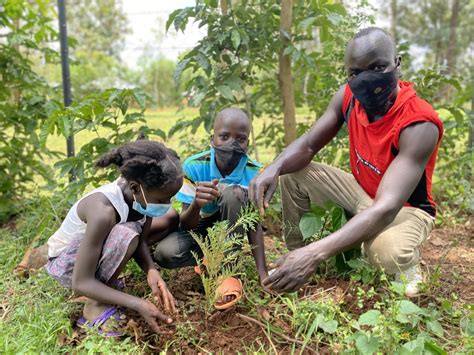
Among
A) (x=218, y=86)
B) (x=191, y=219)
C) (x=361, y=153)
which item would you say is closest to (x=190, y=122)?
(x=218, y=86)

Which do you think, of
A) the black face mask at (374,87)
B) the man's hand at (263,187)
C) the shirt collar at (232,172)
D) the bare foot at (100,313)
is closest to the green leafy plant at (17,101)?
the shirt collar at (232,172)

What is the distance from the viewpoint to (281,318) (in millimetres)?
2209

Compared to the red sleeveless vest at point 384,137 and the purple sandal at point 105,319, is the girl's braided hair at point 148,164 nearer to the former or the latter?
the purple sandal at point 105,319

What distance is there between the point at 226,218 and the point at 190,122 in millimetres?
1169

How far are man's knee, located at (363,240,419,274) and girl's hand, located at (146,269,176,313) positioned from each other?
910 millimetres

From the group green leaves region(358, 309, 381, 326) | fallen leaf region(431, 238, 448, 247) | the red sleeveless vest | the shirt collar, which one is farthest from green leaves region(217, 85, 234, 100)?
green leaves region(358, 309, 381, 326)

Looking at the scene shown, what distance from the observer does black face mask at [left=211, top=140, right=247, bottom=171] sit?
98.9 inches

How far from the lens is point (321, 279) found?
2531 millimetres

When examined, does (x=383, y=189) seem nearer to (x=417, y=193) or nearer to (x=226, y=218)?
(x=417, y=193)

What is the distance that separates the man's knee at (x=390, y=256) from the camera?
2.18 meters

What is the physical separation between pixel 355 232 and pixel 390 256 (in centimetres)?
27

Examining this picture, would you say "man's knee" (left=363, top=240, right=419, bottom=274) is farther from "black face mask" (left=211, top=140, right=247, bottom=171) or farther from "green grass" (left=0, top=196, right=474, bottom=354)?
"black face mask" (left=211, top=140, right=247, bottom=171)

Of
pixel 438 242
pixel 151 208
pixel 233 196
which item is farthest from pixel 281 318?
pixel 438 242

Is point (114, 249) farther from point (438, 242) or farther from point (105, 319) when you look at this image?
point (438, 242)
